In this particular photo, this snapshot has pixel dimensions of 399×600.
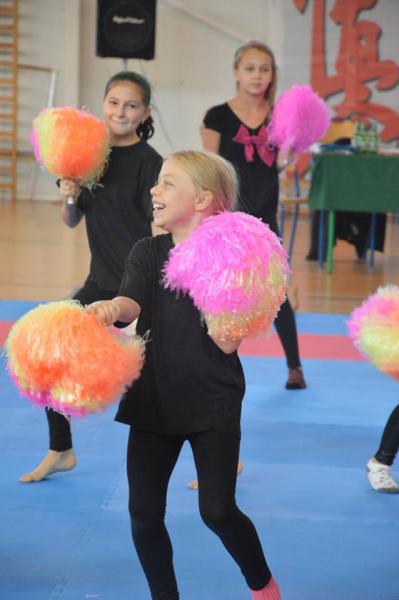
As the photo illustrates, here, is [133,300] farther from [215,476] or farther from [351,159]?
[351,159]

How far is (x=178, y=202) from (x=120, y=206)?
38.1 inches

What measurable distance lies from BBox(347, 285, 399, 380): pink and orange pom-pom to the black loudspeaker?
8775 millimetres

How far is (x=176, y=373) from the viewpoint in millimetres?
2043

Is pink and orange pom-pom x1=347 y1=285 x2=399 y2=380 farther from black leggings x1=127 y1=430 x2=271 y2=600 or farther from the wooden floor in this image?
the wooden floor

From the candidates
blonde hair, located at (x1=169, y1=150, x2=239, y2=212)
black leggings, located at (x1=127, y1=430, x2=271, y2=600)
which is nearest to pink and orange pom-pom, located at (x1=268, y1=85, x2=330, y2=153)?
blonde hair, located at (x1=169, y1=150, x2=239, y2=212)

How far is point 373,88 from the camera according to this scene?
1179 cm

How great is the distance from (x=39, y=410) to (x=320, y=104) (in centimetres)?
211

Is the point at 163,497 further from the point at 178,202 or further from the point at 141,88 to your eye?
the point at 141,88

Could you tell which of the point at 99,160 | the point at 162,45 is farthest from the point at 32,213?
the point at 99,160

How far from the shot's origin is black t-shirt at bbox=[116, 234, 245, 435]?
2.03m

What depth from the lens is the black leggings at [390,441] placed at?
3.07 meters

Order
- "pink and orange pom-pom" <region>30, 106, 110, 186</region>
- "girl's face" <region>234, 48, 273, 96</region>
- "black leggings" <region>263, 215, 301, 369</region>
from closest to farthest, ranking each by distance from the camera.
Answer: "pink and orange pom-pom" <region>30, 106, 110, 186</region>, "girl's face" <region>234, 48, 273, 96</region>, "black leggings" <region>263, 215, 301, 369</region>

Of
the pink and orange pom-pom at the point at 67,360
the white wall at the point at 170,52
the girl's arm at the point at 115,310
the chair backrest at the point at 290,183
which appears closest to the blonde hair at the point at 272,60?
the girl's arm at the point at 115,310

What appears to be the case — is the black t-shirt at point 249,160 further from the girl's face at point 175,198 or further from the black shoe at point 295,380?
the girl's face at point 175,198
